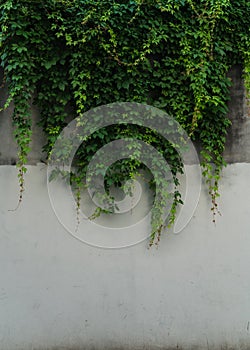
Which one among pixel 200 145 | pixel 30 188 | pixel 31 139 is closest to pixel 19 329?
pixel 30 188

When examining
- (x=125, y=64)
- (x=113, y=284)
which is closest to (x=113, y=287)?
(x=113, y=284)

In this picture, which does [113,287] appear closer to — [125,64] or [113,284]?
[113,284]

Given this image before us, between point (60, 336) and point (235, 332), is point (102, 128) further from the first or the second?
point (235, 332)

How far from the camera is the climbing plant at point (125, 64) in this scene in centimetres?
407

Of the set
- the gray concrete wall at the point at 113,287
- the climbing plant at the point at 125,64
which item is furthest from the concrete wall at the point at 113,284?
the climbing plant at the point at 125,64

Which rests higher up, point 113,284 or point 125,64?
point 125,64

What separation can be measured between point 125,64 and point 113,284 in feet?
8.03

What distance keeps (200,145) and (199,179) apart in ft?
1.32

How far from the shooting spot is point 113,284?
13.8 feet

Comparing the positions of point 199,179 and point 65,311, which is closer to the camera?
point 65,311

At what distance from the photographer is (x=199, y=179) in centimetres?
439

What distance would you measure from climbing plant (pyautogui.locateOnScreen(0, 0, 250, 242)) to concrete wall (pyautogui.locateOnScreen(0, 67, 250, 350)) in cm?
27

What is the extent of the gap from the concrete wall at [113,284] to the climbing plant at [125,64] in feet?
0.90

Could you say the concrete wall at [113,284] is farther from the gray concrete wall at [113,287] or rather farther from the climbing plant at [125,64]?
the climbing plant at [125,64]
